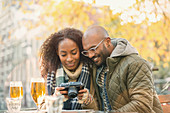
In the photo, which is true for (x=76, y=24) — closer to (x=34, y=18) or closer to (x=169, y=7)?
(x=34, y=18)

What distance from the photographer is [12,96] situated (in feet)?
7.76

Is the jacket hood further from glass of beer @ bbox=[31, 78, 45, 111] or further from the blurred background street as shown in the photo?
the blurred background street

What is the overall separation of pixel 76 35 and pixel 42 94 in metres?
1.17

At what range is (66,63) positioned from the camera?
3119mm

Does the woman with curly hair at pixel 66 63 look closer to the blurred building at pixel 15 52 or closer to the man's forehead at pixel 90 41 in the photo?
the man's forehead at pixel 90 41

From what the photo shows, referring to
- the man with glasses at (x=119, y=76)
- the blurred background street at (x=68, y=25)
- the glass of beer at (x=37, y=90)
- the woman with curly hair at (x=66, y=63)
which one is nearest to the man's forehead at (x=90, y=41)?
the man with glasses at (x=119, y=76)

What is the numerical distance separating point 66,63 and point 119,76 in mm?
696

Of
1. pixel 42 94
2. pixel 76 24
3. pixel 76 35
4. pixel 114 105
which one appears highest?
pixel 76 24

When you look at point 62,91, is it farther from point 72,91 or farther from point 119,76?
point 119,76

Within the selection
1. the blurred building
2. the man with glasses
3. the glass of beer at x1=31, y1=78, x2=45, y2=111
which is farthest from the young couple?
the blurred building

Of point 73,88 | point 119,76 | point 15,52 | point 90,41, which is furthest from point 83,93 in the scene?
point 15,52

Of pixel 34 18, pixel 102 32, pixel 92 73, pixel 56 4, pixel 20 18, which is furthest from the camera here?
pixel 20 18

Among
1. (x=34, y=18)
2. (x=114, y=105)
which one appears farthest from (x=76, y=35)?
(x=34, y=18)

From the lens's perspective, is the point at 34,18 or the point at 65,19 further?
the point at 34,18
